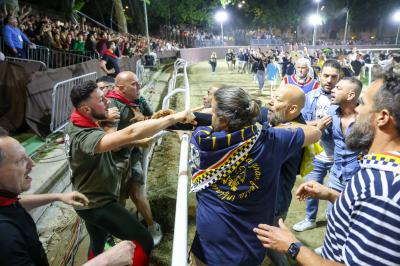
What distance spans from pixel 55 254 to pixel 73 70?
559 centimetres

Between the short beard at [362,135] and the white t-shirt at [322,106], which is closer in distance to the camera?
the short beard at [362,135]

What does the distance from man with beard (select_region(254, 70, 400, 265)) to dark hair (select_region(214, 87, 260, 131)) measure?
0.60 metres

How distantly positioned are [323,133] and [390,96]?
2334 mm

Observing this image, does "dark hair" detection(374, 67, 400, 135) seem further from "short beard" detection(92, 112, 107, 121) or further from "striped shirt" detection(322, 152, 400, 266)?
"short beard" detection(92, 112, 107, 121)

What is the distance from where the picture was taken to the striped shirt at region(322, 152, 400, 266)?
1207 mm

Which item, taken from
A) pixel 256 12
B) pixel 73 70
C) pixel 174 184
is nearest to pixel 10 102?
pixel 73 70

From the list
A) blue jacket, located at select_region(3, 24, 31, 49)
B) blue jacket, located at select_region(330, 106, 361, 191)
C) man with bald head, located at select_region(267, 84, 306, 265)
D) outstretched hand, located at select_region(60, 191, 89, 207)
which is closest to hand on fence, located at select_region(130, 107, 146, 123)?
outstretched hand, located at select_region(60, 191, 89, 207)

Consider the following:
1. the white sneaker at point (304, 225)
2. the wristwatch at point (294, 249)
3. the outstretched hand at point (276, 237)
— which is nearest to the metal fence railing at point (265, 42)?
the white sneaker at point (304, 225)

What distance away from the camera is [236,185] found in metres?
1.99

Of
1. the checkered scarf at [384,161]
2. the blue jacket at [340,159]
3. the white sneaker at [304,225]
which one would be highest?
the checkered scarf at [384,161]

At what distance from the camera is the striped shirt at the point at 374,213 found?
3.96 ft

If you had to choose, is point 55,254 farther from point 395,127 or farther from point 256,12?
point 256,12

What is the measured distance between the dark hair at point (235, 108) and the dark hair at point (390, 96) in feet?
2.39

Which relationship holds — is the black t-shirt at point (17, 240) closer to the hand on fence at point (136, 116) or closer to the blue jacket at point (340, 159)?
the hand on fence at point (136, 116)
